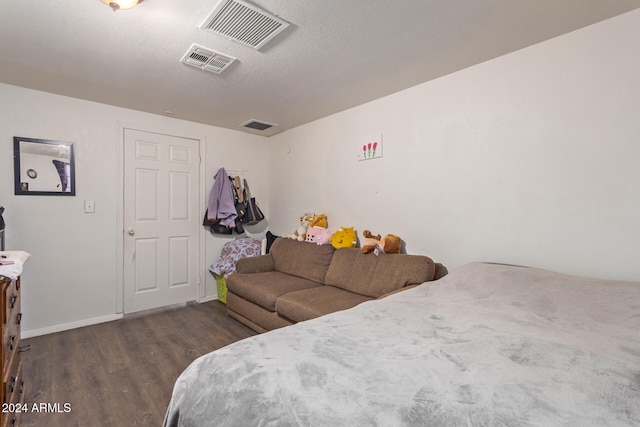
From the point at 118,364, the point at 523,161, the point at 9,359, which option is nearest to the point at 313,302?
the point at 118,364

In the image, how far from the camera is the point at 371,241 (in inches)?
106

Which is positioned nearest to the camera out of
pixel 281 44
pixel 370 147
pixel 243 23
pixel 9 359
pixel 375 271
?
pixel 9 359

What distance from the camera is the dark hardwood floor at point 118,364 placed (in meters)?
1.69

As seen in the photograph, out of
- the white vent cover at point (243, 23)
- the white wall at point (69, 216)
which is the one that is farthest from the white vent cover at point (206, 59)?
the white wall at point (69, 216)

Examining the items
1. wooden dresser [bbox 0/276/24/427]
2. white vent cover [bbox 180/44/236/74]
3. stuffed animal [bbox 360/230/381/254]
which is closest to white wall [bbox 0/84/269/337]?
wooden dresser [bbox 0/276/24/427]

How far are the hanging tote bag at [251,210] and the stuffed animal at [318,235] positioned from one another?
0.93 m

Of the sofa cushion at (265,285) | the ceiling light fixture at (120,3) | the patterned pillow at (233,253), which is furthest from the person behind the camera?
the patterned pillow at (233,253)

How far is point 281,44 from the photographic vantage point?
188 centimetres

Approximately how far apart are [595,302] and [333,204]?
2.32 metres

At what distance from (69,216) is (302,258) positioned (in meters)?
2.34

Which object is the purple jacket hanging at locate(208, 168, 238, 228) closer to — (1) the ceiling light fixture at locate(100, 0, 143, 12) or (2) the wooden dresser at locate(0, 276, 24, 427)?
(2) the wooden dresser at locate(0, 276, 24, 427)

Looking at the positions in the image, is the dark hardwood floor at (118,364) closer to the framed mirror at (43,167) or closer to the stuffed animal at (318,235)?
the stuffed animal at (318,235)

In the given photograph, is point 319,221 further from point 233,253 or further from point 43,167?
point 43,167

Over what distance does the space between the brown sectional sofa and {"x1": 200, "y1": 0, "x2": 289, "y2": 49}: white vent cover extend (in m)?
1.85
